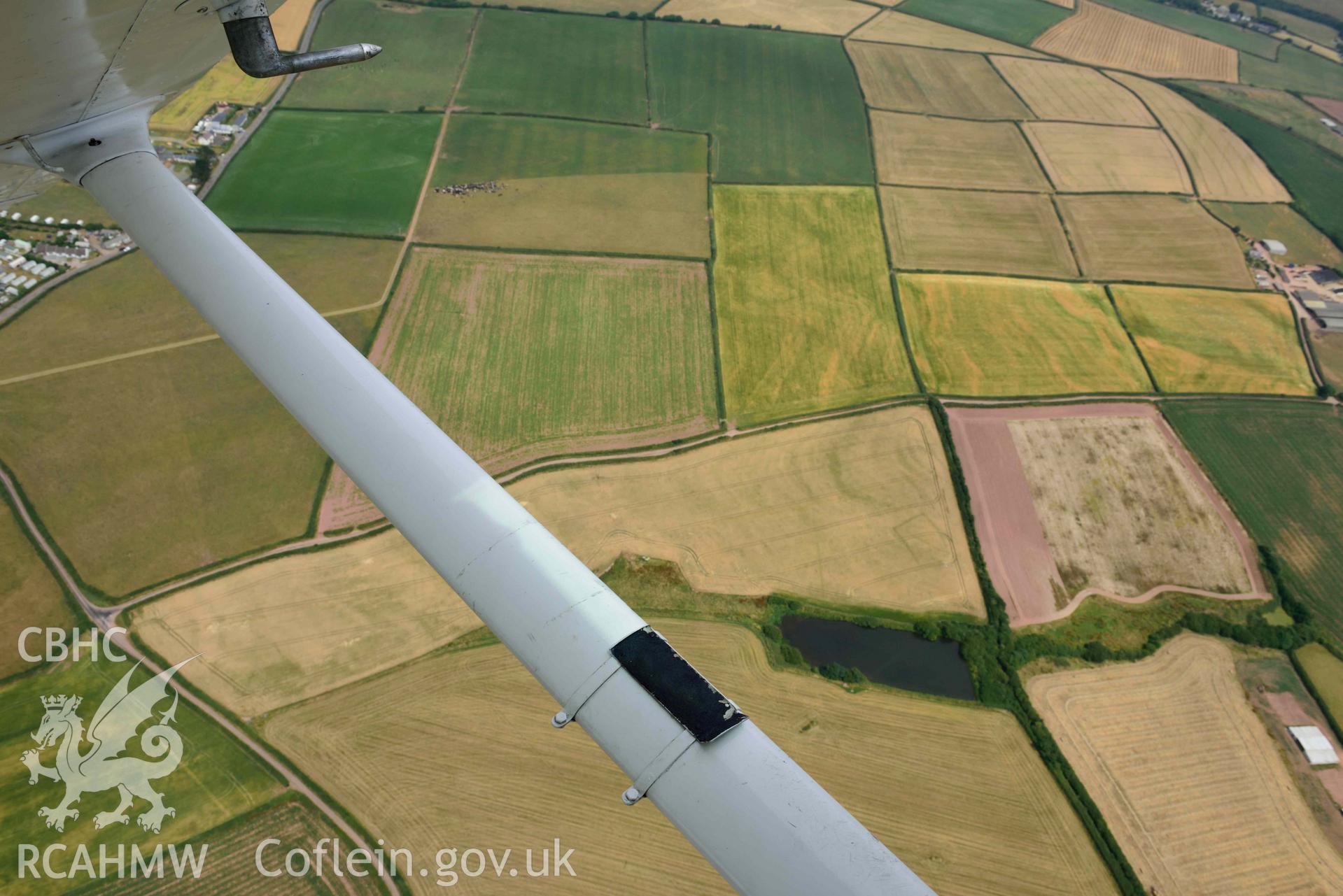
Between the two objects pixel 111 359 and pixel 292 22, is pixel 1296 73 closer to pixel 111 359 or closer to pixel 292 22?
pixel 292 22

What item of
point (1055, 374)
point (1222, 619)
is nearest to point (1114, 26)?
point (1055, 374)

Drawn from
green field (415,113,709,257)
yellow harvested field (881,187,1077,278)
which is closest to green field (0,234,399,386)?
green field (415,113,709,257)

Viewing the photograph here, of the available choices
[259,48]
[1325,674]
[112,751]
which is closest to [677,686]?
[259,48]

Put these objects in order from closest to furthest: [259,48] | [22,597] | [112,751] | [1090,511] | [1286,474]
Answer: [259,48] → [112,751] → [22,597] → [1090,511] → [1286,474]

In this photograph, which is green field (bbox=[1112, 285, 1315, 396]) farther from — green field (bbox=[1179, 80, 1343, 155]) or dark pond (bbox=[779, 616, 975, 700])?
green field (bbox=[1179, 80, 1343, 155])

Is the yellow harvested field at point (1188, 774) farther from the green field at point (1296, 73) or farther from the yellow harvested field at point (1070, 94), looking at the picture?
the green field at point (1296, 73)

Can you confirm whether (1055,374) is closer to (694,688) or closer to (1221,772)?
(1221,772)
